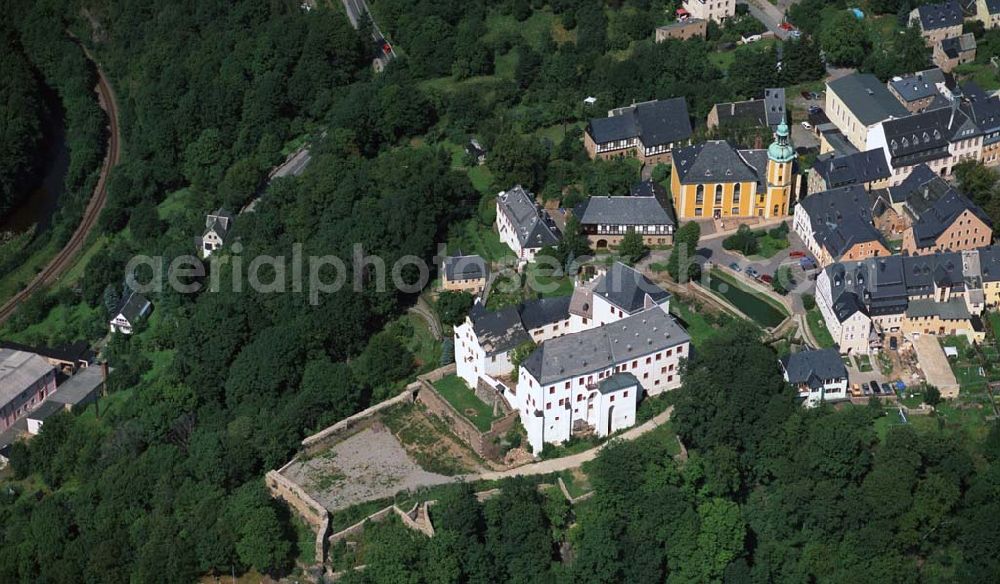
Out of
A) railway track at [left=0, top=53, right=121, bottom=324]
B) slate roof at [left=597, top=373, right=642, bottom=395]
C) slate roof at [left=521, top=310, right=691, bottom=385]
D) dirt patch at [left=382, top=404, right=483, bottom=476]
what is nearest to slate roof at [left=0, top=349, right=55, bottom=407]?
railway track at [left=0, top=53, right=121, bottom=324]

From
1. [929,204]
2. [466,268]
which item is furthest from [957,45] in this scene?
[466,268]

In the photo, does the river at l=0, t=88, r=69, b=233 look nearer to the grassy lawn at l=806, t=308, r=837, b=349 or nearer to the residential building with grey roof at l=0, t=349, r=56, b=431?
the residential building with grey roof at l=0, t=349, r=56, b=431

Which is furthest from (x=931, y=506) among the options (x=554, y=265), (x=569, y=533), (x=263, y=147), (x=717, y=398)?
(x=263, y=147)

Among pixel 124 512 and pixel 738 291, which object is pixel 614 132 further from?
pixel 124 512

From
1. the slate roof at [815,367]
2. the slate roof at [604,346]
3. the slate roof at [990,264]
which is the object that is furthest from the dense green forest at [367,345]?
the slate roof at [990,264]

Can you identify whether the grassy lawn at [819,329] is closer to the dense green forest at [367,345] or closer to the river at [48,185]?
the dense green forest at [367,345]

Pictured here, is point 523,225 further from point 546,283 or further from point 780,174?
point 780,174
